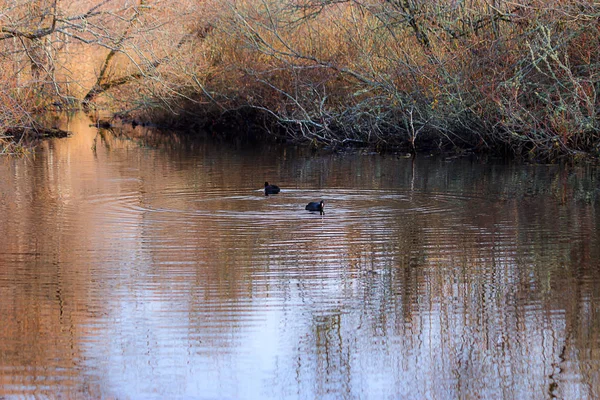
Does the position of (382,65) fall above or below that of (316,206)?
above

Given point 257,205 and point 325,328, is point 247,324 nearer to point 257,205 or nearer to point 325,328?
point 325,328

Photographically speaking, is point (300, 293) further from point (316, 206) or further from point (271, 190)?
point (271, 190)

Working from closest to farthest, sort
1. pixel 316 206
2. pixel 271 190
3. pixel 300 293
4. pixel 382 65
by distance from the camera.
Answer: pixel 300 293
pixel 316 206
pixel 271 190
pixel 382 65

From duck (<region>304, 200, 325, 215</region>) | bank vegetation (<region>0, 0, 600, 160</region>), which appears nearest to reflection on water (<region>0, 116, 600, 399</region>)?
duck (<region>304, 200, 325, 215</region>)

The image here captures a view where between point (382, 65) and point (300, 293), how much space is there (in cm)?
1696

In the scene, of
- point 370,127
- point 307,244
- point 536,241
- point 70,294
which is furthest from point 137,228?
point 370,127

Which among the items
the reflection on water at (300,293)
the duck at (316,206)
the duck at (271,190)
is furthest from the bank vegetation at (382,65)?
the duck at (316,206)

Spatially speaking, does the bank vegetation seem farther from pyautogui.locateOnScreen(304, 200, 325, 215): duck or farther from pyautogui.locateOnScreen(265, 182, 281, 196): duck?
pyautogui.locateOnScreen(304, 200, 325, 215): duck

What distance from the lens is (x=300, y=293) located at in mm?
8367

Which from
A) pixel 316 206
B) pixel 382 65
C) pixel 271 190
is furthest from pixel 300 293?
pixel 382 65

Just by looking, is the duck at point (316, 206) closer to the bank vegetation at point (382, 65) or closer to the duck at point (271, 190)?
the duck at point (271, 190)

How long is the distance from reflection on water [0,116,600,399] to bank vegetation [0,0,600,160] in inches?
168

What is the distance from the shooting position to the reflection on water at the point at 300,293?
6.18m

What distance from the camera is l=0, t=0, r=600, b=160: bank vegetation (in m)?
19.4
